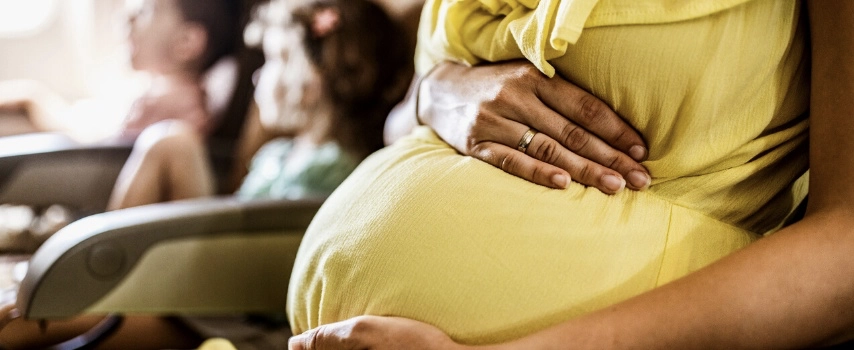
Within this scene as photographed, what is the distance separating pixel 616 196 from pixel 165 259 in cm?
68

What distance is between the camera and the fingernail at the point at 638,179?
601mm

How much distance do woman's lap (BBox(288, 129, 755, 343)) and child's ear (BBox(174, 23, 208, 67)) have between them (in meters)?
1.73

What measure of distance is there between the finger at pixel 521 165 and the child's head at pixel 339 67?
0.82m

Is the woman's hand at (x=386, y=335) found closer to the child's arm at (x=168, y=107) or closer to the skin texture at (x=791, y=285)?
the skin texture at (x=791, y=285)

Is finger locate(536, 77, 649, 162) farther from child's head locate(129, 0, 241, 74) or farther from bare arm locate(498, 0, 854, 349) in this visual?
child's head locate(129, 0, 241, 74)

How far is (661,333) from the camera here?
532 millimetres

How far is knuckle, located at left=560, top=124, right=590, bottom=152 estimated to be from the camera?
633mm

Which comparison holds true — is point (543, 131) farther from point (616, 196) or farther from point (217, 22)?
point (217, 22)

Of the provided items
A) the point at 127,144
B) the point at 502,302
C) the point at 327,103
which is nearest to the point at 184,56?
the point at 127,144

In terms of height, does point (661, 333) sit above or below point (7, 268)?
above

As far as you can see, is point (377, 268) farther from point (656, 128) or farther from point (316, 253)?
point (656, 128)

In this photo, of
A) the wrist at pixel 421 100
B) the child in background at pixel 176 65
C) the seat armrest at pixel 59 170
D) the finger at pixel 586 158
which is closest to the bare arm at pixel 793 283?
the finger at pixel 586 158

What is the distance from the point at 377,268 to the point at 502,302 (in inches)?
4.6

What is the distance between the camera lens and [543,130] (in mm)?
661
